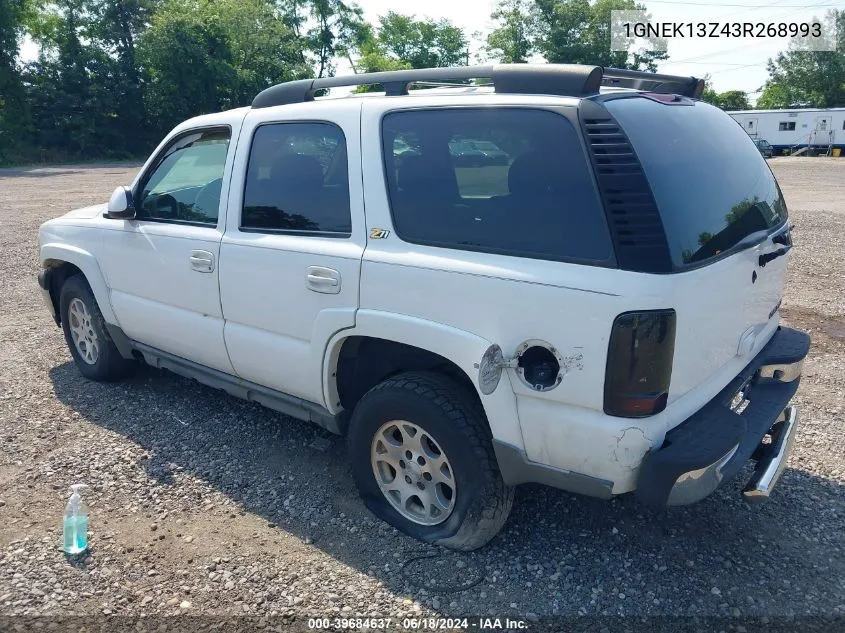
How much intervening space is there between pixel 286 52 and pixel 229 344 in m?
48.8

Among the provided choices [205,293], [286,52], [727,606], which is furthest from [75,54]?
[727,606]

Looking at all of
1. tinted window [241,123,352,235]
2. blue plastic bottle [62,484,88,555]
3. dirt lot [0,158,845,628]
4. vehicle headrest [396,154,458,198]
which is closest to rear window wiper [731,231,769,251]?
vehicle headrest [396,154,458,198]

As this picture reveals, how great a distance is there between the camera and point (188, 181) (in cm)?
428

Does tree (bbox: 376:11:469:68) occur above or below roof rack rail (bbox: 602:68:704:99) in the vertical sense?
above

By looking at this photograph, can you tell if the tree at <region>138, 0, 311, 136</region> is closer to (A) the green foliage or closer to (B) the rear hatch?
(A) the green foliage

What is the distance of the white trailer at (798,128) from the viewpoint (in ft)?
123

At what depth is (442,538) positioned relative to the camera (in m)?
3.16

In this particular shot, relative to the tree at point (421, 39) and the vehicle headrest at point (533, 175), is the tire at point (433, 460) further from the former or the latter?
the tree at point (421, 39)

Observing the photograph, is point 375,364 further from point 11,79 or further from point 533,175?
point 11,79

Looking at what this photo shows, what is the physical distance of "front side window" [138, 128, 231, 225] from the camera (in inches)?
158

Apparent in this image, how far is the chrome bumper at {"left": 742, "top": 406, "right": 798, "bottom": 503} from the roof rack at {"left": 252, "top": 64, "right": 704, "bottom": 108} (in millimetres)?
1713

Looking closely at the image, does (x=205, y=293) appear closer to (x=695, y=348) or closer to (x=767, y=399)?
(x=695, y=348)

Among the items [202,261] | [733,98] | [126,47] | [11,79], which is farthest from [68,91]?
[733,98]

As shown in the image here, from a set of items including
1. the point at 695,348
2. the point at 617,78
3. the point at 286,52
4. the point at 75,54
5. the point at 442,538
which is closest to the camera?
the point at 695,348
